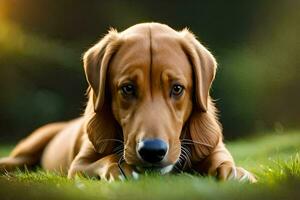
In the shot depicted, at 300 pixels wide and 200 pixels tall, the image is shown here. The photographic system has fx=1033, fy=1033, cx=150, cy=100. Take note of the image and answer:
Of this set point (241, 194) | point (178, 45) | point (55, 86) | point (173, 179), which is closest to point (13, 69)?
point (55, 86)

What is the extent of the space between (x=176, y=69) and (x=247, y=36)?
75 cm

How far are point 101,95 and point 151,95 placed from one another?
258 mm

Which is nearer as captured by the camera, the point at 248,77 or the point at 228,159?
the point at 228,159

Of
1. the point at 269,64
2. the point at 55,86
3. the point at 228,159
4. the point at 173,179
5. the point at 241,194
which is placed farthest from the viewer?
the point at 55,86

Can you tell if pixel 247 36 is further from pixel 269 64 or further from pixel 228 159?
pixel 228 159

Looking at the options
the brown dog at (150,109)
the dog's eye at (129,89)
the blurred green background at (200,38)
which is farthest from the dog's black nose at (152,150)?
the blurred green background at (200,38)

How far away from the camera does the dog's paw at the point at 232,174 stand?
421 centimetres

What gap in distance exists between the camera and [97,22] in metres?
5.16

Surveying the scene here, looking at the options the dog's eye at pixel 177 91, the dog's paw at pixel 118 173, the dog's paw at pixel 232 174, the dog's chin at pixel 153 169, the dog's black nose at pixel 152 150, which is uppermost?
the dog's eye at pixel 177 91

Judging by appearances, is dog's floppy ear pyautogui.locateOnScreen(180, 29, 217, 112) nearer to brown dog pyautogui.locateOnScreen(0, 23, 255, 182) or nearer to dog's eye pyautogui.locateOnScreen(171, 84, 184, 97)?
brown dog pyautogui.locateOnScreen(0, 23, 255, 182)

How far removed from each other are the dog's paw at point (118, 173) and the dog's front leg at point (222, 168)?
35cm

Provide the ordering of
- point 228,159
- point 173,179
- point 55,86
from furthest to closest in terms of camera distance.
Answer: point 55,86 < point 228,159 < point 173,179

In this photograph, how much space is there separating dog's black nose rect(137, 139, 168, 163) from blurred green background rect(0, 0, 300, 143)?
3.26 feet

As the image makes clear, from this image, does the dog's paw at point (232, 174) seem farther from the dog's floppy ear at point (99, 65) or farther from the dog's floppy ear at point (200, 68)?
the dog's floppy ear at point (99, 65)
